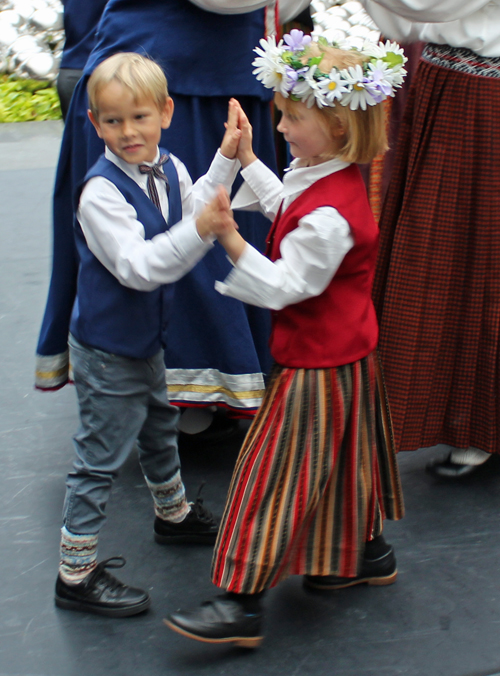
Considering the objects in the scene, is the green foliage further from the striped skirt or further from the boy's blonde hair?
the striped skirt

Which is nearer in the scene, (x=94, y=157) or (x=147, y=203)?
(x=147, y=203)

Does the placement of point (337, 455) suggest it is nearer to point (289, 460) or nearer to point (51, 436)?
point (289, 460)

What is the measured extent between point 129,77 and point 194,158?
612 millimetres

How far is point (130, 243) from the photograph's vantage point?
58.6 inches

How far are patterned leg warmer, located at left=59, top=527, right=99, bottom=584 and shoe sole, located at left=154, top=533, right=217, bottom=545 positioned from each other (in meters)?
0.25

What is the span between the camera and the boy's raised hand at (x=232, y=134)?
165cm

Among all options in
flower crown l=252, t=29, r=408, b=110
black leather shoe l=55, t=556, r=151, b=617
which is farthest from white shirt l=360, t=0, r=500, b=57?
black leather shoe l=55, t=556, r=151, b=617

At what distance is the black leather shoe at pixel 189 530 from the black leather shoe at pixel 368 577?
0.27 m

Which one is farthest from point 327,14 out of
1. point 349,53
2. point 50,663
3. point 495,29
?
point 50,663

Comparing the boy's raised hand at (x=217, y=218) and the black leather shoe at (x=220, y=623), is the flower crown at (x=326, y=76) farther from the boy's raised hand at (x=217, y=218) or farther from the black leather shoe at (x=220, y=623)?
the black leather shoe at (x=220, y=623)

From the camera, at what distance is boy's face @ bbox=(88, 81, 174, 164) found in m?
1.48

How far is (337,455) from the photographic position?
5.39 feet

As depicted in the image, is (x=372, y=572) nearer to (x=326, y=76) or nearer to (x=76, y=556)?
(x=76, y=556)

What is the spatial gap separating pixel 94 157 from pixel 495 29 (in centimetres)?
100
